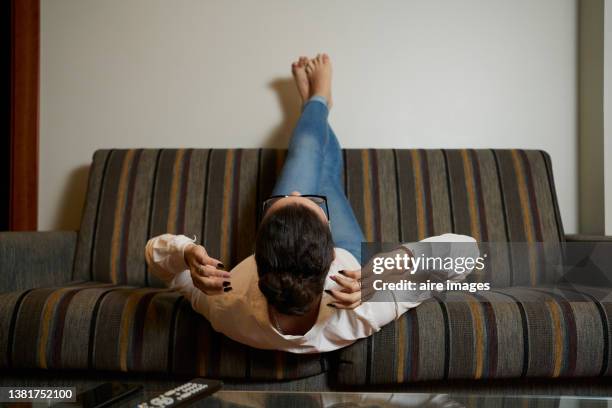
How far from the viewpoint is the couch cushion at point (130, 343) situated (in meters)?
0.93

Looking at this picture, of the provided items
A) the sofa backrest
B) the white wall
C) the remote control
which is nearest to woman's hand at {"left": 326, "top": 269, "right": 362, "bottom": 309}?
the remote control

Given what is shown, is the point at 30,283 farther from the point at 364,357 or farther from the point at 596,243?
the point at 596,243

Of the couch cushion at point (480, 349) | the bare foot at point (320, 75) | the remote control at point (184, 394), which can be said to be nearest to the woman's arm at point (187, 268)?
the remote control at point (184, 394)

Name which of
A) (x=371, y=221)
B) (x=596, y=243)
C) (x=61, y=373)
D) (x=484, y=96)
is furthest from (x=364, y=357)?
(x=484, y=96)

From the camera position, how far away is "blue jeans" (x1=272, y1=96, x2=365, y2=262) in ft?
3.96

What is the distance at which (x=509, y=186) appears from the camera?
1448 millimetres

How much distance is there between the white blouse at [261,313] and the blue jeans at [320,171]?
0.26 metres

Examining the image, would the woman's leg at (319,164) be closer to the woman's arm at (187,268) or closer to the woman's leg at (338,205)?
the woman's leg at (338,205)

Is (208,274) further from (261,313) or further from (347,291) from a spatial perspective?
(347,291)

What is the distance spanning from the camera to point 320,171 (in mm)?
1303

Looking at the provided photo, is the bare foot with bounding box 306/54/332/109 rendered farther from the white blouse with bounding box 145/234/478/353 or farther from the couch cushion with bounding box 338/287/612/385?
the couch cushion with bounding box 338/287/612/385

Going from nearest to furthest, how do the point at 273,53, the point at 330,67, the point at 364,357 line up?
the point at 364,357
the point at 330,67
the point at 273,53

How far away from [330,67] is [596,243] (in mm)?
1028

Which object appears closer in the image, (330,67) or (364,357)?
(364,357)
